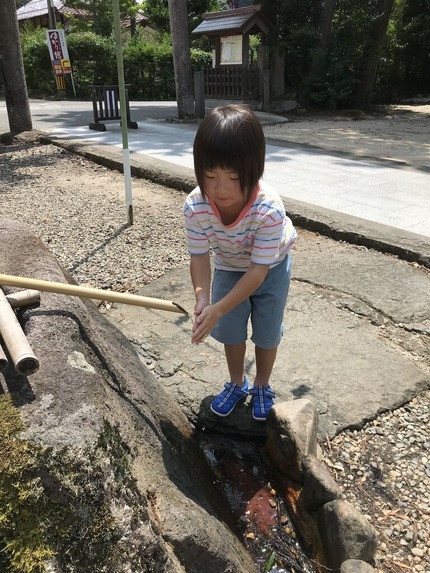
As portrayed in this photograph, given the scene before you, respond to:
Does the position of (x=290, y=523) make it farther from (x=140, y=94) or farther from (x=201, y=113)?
(x=140, y=94)

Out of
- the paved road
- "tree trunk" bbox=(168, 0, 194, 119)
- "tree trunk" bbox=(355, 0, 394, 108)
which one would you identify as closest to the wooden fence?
"tree trunk" bbox=(168, 0, 194, 119)

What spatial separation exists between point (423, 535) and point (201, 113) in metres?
11.7

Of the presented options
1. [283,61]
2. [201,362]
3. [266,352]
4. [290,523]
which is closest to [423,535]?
[290,523]

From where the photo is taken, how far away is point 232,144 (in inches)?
60.1

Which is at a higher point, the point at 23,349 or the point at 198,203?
the point at 198,203

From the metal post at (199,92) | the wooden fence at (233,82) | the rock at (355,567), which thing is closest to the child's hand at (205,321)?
the rock at (355,567)

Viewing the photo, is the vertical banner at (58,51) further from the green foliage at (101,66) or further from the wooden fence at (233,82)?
the wooden fence at (233,82)

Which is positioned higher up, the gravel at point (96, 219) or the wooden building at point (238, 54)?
the wooden building at point (238, 54)

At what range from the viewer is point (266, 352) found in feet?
7.07

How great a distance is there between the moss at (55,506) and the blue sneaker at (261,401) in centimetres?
112

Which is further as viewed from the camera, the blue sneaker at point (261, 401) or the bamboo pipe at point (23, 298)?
the blue sneaker at point (261, 401)

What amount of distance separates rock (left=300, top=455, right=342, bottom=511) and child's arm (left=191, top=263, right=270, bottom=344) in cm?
58

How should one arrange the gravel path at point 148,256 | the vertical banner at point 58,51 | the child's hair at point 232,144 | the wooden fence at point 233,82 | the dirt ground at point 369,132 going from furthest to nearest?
the vertical banner at point 58,51
the wooden fence at point 233,82
the dirt ground at point 369,132
the gravel path at point 148,256
the child's hair at point 232,144

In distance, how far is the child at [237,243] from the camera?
1553 millimetres
